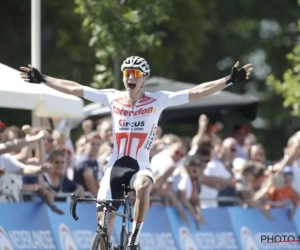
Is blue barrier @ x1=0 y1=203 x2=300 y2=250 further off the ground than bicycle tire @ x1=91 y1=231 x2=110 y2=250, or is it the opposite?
bicycle tire @ x1=91 y1=231 x2=110 y2=250

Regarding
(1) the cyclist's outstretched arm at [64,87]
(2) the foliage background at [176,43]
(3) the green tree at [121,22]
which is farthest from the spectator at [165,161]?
(1) the cyclist's outstretched arm at [64,87]

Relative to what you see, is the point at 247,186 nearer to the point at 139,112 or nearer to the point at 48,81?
the point at 139,112

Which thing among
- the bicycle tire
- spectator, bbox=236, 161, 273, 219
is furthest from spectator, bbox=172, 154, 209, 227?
the bicycle tire

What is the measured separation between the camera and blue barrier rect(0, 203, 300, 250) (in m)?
15.2

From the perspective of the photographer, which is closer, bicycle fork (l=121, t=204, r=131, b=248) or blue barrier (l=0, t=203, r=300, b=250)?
bicycle fork (l=121, t=204, r=131, b=248)

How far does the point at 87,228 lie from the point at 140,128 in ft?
11.1

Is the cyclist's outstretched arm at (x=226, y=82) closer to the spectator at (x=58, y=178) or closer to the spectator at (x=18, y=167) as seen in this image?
the spectator at (x=18, y=167)

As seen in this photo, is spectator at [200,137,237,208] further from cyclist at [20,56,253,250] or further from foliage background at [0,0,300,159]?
cyclist at [20,56,253,250]

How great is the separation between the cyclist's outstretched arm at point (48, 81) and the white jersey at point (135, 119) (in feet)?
0.39

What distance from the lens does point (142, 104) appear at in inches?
534

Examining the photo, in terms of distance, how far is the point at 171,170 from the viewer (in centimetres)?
1683

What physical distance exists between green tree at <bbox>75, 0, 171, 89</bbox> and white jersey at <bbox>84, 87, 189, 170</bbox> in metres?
6.19

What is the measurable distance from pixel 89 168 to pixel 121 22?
12.4 feet

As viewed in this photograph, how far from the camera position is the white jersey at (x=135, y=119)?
13.5 meters
